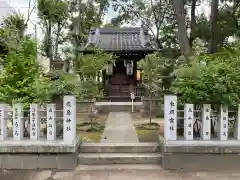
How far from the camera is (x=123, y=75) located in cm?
1714

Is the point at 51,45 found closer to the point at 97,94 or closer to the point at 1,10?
the point at 1,10

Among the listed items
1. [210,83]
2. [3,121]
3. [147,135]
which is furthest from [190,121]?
[3,121]

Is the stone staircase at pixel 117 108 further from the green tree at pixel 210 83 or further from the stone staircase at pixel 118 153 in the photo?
the green tree at pixel 210 83

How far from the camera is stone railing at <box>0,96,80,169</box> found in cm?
550

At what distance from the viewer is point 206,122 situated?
18.4 feet

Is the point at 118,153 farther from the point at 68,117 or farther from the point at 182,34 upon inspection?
the point at 182,34

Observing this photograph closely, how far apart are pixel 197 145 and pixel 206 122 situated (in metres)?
0.46

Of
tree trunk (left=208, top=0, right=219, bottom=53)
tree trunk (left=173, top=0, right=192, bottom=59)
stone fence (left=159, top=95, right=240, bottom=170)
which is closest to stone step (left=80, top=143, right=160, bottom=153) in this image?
stone fence (left=159, top=95, right=240, bottom=170)

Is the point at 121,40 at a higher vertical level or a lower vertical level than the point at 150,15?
lower

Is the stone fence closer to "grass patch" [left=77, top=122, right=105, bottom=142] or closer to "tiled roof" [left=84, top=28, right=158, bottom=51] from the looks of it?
"grass patch" [left=77, top=122, right=105, bottom=142]

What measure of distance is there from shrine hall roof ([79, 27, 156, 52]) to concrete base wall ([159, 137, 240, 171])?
10290mm

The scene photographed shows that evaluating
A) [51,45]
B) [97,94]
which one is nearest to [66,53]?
[51,45]

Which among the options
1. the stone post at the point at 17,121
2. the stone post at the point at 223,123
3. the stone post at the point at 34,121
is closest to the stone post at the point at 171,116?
the stone post at the point at 223,123

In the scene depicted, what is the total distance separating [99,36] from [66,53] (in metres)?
6.60
